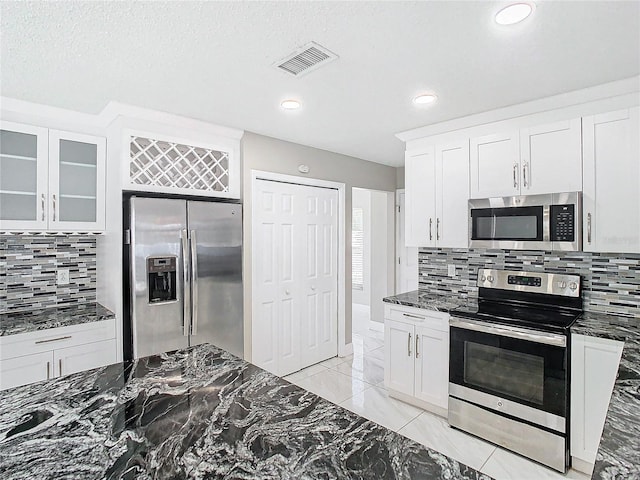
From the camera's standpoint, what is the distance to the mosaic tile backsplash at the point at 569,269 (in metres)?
2.56

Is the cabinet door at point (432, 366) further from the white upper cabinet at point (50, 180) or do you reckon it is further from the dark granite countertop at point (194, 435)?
the white upper cabinet at point (50, 180)

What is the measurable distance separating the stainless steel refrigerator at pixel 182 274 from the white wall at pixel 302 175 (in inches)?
7.3

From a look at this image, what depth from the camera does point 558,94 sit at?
97.0 inches

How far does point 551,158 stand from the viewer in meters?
2.62

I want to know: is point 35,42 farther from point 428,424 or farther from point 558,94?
point 428,424

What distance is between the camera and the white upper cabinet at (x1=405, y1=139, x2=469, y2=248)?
3066 millimetres

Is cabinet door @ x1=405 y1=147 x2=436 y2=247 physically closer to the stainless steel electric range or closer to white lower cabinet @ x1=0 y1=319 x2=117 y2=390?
the stainless steel electric range

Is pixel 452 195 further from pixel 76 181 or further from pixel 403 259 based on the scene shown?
pixel 76 181

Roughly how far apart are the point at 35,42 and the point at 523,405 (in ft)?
11.2

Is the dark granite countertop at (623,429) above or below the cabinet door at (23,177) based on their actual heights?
below

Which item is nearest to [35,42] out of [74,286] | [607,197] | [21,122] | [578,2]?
[21,122]

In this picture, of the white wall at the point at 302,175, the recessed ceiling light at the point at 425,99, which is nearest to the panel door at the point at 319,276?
the white wall at the point at 302,175

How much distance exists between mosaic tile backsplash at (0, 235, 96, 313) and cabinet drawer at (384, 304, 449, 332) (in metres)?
2.58

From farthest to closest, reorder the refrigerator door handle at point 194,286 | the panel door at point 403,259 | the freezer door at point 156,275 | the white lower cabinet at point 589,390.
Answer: the panel door at point 403,259 < the refrigerator door handle at point 194,286 < the freezer door at point 156,275 < the white lower cabinet at point 589,390
